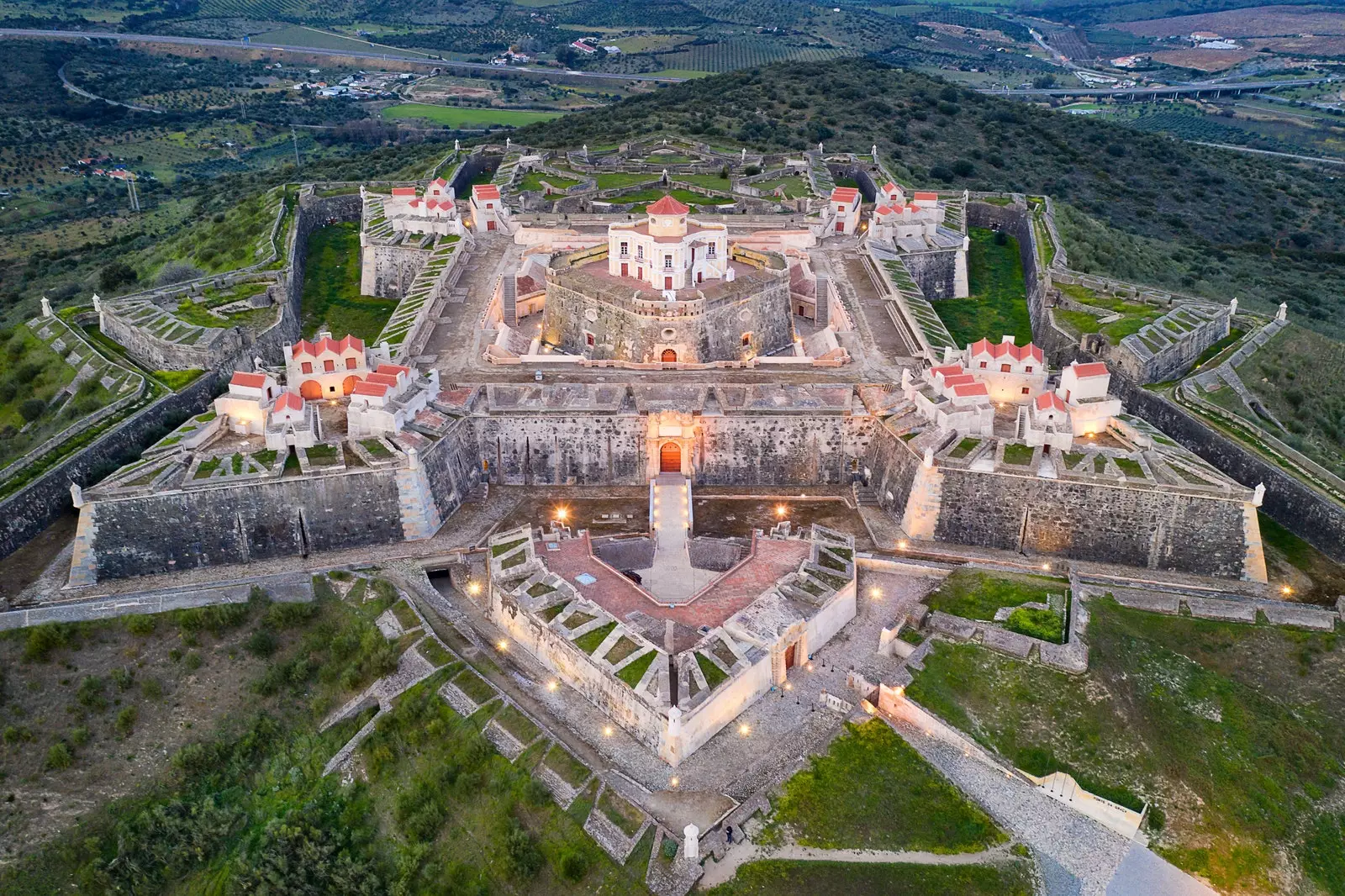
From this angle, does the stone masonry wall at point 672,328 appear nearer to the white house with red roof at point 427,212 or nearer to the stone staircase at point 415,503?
the white house with red roof at point 427,212

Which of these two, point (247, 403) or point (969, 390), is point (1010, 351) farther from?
point (247, 403)

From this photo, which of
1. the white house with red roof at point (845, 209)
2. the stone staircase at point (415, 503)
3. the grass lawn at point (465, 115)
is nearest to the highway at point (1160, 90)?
the grass lawn at point (465, 115)

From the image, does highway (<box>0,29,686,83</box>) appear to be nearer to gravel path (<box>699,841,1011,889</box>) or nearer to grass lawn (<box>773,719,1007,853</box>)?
grass lawn (<box>773,719,1007,853</box>)

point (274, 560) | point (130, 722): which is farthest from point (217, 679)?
point (274, 560)

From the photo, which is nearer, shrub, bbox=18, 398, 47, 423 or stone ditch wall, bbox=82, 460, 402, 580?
stone ditch wall, bbox=82, 460, 402, 580

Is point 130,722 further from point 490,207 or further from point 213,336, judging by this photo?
point 490,207

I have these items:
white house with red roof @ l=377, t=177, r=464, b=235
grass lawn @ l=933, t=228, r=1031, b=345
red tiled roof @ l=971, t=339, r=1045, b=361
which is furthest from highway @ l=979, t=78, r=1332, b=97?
red tiled roof @ l=971, t=339, r=1045, b=361

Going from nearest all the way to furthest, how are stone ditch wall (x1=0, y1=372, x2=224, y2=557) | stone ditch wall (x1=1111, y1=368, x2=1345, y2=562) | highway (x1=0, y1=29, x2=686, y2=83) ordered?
1. stone ditch wall (x1=0, y1=372, x2=224, y2=557)
2. stone ditch wall (x1=1111, y1=368, x2=1345, y2=562)
3. highway (x1=0, y1=29, x2=686, y2=83)

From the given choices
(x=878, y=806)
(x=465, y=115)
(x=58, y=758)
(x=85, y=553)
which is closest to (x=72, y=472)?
(x=85, y=553)
